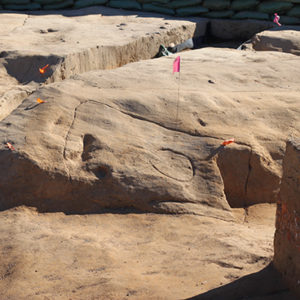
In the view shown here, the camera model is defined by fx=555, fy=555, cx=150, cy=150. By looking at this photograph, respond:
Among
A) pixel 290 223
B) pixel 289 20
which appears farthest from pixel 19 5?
pixel 290 223

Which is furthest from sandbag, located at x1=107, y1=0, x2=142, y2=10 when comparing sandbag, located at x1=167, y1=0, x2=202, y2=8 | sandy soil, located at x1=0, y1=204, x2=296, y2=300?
sandy soil, located at x1=0, y1=204, x2=296, y2=300

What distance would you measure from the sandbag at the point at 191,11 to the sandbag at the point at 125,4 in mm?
586

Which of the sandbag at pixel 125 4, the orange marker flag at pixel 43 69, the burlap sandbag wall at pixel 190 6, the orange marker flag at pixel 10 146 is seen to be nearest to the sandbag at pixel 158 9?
the burlap sandbag wall at pixel 190 6

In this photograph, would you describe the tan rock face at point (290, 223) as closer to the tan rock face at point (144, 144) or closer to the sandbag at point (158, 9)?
the tan rock face at point (144, 144)

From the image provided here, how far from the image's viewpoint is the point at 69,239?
330 centimetres

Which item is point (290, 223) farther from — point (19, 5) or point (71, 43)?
point (19, 5)

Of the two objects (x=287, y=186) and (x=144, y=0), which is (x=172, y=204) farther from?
(x=144, y=0)

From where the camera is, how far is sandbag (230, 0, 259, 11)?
771 cm

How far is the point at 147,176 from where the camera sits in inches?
149

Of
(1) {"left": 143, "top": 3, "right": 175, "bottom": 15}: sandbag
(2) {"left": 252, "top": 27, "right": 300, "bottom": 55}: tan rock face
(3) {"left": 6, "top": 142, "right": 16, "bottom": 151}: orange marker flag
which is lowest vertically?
(3) {"left": 6, "top": 142, "right": 16, "bottom": 151}: orange marker flag

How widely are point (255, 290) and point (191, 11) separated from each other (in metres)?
5.86

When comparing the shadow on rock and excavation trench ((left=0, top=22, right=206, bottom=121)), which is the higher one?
excavation trench ((left=0, top=22, right=206, bottom=121))

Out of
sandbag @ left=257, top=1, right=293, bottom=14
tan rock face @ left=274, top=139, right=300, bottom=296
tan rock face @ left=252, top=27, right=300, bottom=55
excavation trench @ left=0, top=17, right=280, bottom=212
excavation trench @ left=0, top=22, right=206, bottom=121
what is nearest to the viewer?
tan rock face @ left=274, top=139, right=300, bottom=296

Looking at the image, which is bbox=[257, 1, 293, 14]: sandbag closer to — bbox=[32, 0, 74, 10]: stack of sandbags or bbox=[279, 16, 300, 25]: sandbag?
bbox=[279, 16, 300, 25]: sandbag
